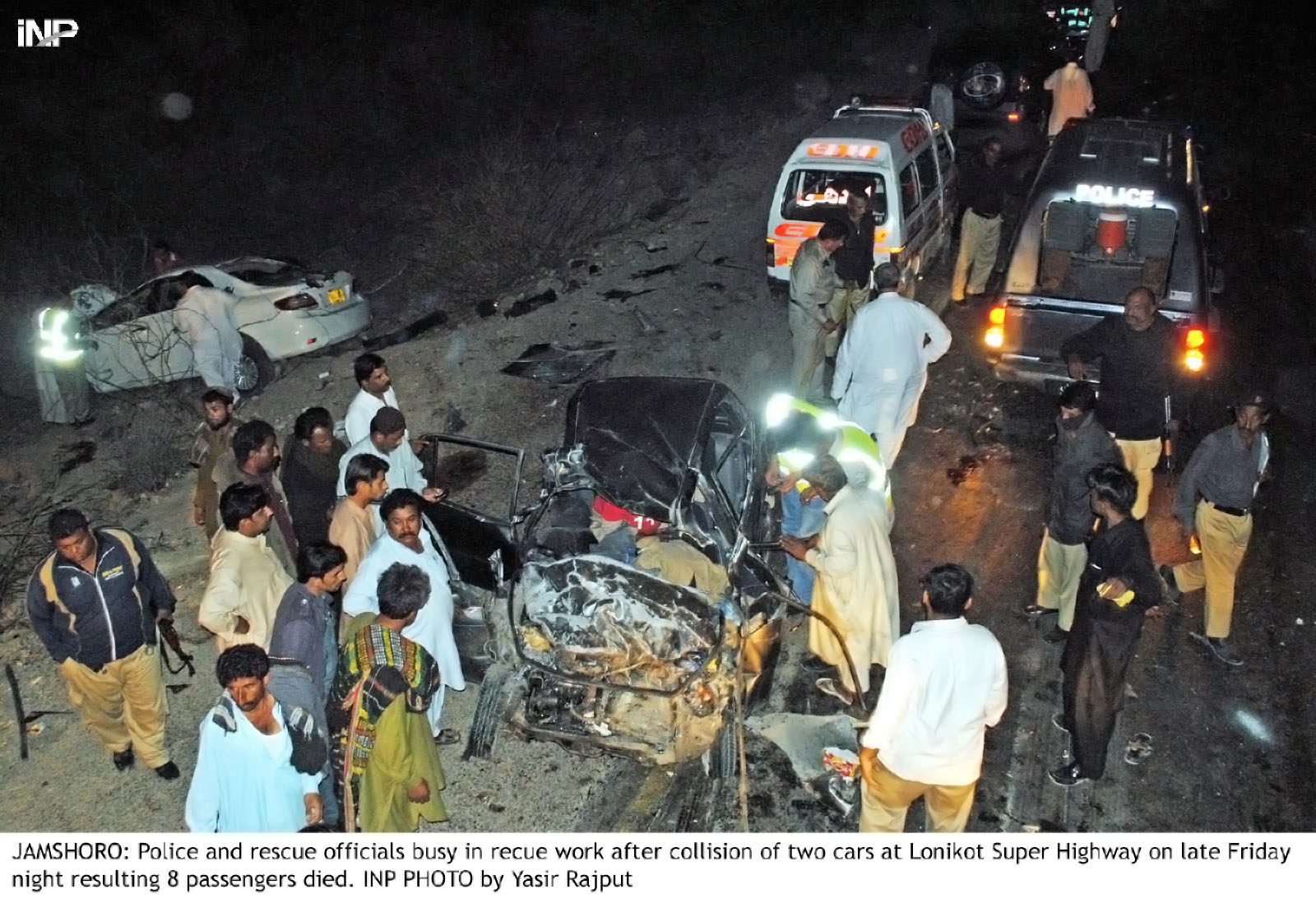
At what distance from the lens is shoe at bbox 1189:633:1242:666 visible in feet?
19.2

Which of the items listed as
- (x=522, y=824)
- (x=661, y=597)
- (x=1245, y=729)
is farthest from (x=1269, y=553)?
(x=522, y=824)

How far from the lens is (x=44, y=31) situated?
2075cm

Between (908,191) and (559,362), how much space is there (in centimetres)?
360

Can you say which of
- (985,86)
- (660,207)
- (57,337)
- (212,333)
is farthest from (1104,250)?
(57,337)

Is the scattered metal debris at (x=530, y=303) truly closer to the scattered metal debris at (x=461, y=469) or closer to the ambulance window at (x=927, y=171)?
the scattered metal debris at (x=461, y=469)

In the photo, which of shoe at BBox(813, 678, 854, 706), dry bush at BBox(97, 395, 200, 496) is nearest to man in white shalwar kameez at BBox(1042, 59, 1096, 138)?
shoe at BBox(813, 678, 854, 706)

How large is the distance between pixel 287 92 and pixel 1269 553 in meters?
20.3

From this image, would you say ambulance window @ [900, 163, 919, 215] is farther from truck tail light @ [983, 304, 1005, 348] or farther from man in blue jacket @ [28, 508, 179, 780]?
man in blue jacket @ [28, 508, 179, 780]

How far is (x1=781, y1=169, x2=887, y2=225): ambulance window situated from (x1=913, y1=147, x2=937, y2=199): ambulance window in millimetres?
786

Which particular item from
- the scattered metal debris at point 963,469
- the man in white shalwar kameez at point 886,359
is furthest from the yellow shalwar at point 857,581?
the scattered metal debris at point 963,469

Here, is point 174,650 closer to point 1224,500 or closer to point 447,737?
point 447,737

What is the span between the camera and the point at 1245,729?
5.40 meters

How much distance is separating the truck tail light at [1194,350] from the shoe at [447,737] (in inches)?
218

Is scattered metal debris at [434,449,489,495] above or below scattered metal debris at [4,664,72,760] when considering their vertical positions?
above
